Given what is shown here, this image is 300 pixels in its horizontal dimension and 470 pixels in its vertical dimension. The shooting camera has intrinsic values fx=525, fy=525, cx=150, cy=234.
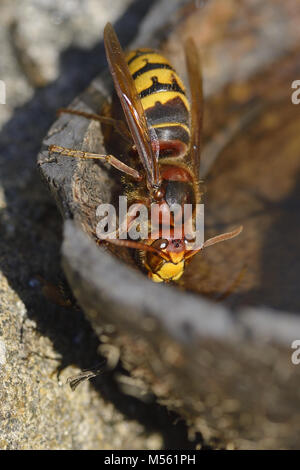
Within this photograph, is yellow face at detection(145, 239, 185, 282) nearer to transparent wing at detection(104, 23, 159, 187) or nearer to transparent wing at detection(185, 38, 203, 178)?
transparent wing at detection(104, 23, 159, 187)

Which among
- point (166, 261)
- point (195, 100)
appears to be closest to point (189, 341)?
point (166, 261)

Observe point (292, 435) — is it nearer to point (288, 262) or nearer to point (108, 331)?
point (108, 331)

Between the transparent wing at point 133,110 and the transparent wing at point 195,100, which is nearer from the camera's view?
the transparent wing at point 133,110

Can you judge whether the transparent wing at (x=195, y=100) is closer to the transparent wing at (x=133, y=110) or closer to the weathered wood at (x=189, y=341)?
the transparent wing at (x=133, y=110)

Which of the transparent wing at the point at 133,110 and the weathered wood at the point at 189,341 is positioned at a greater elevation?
the transparent wing at the point at 133,110

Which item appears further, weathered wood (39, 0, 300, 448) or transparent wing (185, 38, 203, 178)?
transparent wing (185, 38, 203, 178)

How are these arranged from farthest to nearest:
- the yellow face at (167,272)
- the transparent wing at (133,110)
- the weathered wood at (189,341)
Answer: the transparent wing at (133,110)
the yellow face at (167,272)
the weathered wood at (189,341)

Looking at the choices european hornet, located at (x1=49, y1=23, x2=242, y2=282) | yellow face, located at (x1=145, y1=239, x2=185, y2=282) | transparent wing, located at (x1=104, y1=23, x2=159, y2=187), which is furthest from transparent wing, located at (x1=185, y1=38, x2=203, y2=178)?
yellow face, located at (x1=145, y1=239, x2=185, y2=282)

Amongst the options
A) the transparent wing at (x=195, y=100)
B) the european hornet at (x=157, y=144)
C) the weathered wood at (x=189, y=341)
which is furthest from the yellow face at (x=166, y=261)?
the transparent wing at (x=195, y=100)

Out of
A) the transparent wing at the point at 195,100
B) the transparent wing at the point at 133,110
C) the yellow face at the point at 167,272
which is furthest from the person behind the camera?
the transparent wing at the point at 195,100
